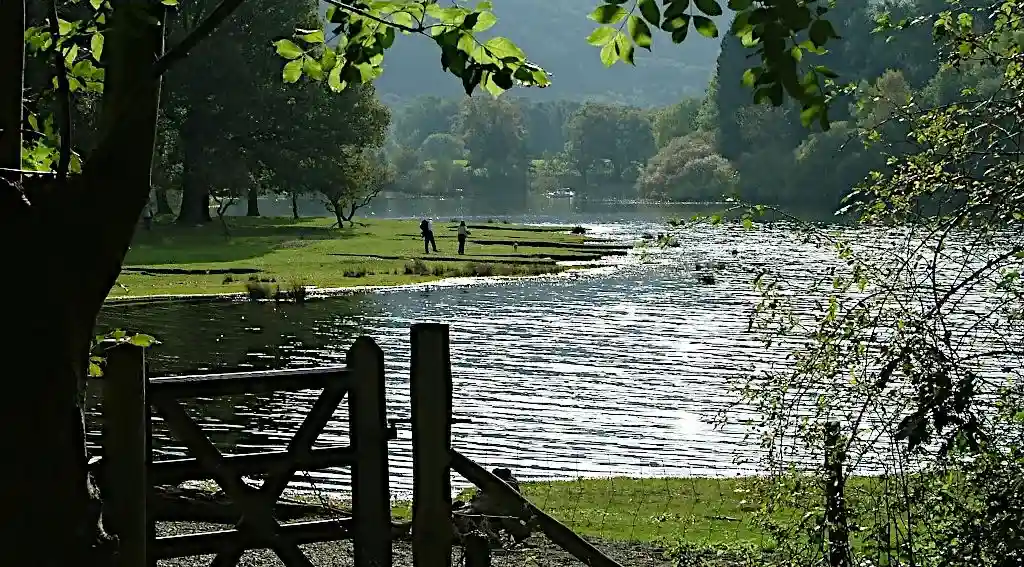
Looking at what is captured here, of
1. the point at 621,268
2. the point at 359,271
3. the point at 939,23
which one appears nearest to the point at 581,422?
the point at 939,23

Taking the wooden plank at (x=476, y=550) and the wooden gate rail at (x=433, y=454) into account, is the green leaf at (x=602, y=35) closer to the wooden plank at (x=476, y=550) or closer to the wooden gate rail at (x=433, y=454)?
the wooden gate rail at (x=433, y=454)

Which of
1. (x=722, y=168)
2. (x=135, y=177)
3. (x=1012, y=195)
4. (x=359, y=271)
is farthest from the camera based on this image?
(x=722, y=168)

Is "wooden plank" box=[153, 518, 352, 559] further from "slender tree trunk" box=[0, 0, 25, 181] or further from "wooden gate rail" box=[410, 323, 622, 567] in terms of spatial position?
"slender tree trunk" box=[0, 0, 25, 181]

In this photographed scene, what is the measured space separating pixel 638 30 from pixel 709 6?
0.94 feet

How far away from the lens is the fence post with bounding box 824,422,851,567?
7910 millimetres

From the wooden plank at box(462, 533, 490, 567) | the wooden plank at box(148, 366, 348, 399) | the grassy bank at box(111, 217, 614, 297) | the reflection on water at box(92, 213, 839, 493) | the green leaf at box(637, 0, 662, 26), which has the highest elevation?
the green leaf at box(637, 0, 662, 26)

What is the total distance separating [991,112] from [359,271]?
40.2m

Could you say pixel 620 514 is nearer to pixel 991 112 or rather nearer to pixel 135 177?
pixel 991 112

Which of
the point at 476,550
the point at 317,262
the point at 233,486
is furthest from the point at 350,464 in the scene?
the point at 317,262

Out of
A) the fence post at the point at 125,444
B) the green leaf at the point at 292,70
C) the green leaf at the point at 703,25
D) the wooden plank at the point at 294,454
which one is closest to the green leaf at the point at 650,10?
the green leaf at the point at 703,25

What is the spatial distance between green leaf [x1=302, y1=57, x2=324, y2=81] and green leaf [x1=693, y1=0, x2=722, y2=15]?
189 centimetres

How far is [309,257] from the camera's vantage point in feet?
181

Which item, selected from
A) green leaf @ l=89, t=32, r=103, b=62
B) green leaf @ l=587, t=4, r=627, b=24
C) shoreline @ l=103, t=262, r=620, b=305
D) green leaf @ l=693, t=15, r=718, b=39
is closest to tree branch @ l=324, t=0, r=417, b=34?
green leaf @ l=587, t=4, r=627, b=24

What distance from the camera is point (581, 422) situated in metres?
20.7
